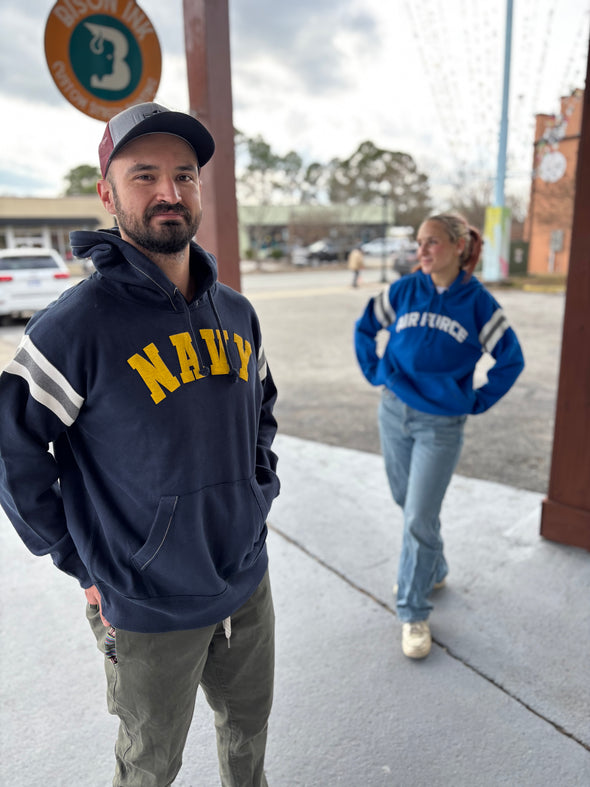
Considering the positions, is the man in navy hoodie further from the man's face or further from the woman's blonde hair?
the woman's blonde hair

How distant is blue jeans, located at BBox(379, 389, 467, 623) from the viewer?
8.56 ft

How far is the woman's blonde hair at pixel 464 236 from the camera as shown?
2658 millimetres

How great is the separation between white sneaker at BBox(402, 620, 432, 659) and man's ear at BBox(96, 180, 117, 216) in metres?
2.07

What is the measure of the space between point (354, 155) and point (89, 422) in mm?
60261

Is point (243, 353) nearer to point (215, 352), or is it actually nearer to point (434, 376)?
point (215, 352)

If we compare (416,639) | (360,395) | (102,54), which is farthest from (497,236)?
(416,639)

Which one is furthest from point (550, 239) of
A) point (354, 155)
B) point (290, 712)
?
point (354, 155)

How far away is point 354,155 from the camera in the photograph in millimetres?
56812

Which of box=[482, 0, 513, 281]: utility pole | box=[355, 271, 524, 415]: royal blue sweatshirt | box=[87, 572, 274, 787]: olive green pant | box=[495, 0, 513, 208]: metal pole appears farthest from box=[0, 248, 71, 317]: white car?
box=[482, 0, 513, 281]: utility pole

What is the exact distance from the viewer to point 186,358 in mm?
1432

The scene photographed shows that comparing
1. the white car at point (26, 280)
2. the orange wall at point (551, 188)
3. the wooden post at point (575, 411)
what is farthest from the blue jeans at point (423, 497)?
the orange wall at point (551, 188)

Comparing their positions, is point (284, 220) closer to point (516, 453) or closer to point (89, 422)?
point (516, 453)

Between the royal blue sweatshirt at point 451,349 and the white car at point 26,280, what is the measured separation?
11.0 metres

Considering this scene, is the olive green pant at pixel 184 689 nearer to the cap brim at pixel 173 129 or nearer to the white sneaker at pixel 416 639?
the white sneaker at pixel 416 639
